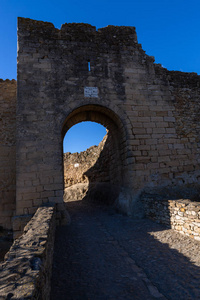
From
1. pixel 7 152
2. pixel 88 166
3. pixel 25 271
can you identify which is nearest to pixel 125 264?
pixel 25 271

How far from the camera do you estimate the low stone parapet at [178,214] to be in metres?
4.31

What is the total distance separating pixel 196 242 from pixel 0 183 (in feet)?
21.4

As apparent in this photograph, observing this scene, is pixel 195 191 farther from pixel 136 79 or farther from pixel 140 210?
pixel 136 79

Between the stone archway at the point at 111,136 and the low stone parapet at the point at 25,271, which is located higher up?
the stone archway at the point at 111,136

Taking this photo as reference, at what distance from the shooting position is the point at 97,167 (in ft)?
39.8

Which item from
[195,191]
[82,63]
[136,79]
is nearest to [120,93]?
[136,79]

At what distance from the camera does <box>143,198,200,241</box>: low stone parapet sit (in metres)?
4.31

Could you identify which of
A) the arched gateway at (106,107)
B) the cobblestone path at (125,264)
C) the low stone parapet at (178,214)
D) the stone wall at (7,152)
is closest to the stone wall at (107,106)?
the arched gateway at (106,107)

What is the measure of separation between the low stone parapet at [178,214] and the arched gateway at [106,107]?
2.76 ft

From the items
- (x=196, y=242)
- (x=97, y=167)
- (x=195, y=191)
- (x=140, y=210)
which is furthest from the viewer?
(x=97, y=167)

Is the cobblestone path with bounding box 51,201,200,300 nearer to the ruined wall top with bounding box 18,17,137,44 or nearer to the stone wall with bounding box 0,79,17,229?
the stone wall with bounding box 0,79,17,229

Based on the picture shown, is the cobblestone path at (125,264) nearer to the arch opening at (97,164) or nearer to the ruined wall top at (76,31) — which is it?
the arch opening at (97,164)

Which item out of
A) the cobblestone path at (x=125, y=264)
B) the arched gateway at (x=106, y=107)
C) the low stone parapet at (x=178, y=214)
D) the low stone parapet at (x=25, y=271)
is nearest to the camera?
the low stone parapet at (x=25, y=271)

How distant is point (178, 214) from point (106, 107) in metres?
4.25
